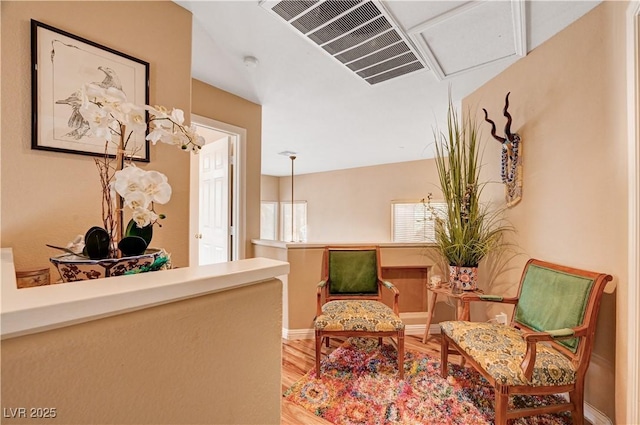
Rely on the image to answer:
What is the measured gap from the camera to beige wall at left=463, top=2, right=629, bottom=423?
138 centimetres

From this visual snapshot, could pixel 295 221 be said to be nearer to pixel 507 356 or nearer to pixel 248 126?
pixel 248 126

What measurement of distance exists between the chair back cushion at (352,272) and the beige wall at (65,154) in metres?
1.29

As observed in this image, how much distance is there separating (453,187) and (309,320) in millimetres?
1828

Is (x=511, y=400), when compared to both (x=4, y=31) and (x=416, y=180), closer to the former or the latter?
(x=4, y=31)

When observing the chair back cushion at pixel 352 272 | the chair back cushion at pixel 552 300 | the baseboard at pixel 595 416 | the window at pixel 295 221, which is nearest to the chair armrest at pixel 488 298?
the chair back cushion at pixel 552 300

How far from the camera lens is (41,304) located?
0.41 meters

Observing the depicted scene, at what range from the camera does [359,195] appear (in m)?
6.14

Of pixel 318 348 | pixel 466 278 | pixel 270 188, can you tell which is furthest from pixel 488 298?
pixel 270 188

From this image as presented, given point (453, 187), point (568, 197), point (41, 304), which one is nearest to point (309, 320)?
point (453, 187)

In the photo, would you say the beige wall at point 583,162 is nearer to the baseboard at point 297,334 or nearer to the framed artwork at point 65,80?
the baseboard at point 297,334

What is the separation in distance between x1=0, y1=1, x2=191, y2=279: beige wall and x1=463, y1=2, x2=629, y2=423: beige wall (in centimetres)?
244

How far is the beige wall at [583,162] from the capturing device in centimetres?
138

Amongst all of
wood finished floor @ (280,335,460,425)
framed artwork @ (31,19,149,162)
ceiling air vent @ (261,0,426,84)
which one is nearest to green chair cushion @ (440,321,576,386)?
wood finished floor @ (280,335,460,425)

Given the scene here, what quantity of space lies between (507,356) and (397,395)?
748mm
